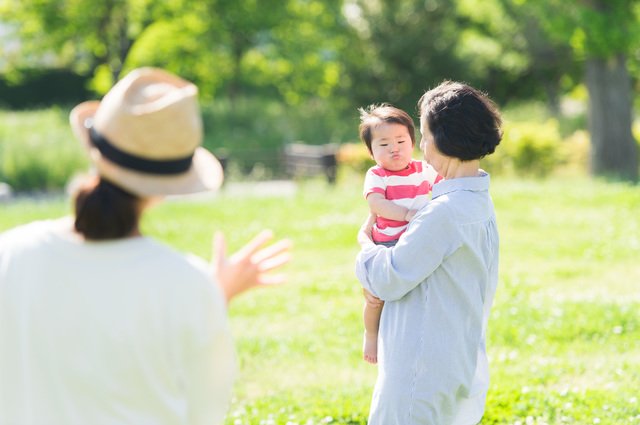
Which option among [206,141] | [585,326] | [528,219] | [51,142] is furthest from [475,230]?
[206,141]

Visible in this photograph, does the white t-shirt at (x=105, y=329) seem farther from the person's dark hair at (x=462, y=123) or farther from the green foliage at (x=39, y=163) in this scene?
the green foliage at (x=39, y=163)

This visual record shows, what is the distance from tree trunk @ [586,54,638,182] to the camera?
60.4ft

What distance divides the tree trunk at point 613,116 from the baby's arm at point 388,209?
15.5 m

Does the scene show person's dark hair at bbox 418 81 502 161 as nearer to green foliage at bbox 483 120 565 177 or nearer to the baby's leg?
the baby's leg

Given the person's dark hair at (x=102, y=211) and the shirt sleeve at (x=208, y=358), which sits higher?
the person's dark hair at (x=102, y=211)

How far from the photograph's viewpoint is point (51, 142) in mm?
21312

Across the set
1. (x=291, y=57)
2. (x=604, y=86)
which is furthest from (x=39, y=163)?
(x=291, y=57)

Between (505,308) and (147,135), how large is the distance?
6684mm

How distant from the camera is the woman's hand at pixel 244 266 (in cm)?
272

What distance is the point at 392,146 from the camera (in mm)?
3875

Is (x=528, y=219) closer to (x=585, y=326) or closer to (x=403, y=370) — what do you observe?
(x=585, y=326)

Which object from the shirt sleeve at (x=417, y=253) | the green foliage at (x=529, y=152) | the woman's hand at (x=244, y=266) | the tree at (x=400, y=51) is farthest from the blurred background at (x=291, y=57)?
the woman's hand at (x=244, y=266)

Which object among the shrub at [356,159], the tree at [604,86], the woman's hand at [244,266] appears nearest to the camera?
the woman's hand at [244,266]

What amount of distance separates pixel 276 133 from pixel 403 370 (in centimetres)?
2929
